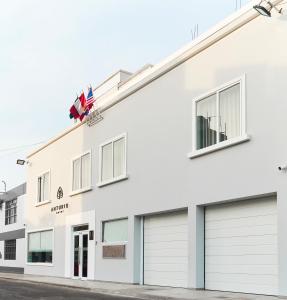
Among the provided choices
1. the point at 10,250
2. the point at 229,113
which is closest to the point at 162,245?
the point at 229,113

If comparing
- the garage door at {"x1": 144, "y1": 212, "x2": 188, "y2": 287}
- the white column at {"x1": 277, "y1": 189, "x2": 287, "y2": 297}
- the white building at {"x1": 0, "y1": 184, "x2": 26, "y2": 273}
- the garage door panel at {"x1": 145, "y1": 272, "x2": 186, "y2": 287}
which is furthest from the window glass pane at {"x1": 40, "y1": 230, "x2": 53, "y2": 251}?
the white column at {"x1": 277, "y1": 189, "x2": 287, "y2": 297}

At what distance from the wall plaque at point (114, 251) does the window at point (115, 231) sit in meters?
0.27

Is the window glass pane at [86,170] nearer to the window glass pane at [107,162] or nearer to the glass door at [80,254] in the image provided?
the window glass pane at [107,162]

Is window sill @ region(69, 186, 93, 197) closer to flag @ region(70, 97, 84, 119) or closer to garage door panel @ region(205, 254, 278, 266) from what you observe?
flag @ region(70, 97, 84, 119)

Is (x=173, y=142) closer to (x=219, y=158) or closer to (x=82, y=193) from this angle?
(x=219, y=158)

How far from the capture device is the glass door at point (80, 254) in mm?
24250

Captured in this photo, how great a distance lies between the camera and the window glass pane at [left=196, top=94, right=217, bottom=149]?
54.6 feet

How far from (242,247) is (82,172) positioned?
453 inches

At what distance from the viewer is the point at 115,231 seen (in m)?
22.0

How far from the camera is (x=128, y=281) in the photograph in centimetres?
2028

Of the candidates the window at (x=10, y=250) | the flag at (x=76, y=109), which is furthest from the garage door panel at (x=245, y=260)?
the window at (x=10, y=250)

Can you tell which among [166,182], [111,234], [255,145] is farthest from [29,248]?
[255,145]

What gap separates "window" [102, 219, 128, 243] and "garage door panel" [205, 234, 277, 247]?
5.18 metres

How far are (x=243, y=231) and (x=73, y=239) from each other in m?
12.2
